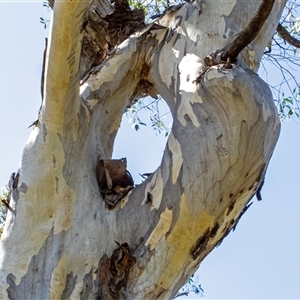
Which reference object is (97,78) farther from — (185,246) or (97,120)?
(185,246)

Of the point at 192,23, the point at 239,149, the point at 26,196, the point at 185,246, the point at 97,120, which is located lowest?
the point at 185,246

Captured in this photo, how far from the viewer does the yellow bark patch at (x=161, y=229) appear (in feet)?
5.31

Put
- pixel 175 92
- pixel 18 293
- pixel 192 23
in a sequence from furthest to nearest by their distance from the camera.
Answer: pixel 192 23, pixel 175 92, pixel 18 293

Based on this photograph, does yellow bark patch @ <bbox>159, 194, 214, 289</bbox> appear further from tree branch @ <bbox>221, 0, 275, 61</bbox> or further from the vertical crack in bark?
tree branch @ <bbox>221, 0, 275, 61</bbox>

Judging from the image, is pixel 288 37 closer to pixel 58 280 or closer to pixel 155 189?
pixel 155 189

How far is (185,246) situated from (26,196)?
0.49m

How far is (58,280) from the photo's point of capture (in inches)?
60.7

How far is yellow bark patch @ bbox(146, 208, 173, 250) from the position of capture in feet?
5.31

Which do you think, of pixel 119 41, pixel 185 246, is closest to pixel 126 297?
pixel 185 246

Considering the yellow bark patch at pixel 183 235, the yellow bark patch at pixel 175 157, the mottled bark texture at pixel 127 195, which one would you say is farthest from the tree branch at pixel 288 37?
the yellow bark patch at pixel 183 235

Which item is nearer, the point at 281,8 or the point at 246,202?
the point at 246,202

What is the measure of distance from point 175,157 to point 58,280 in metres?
0.50

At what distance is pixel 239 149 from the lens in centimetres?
164

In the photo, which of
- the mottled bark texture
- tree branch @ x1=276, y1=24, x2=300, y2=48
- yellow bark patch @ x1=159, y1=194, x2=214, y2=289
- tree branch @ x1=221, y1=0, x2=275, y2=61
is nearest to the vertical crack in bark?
the mottled bark texture
